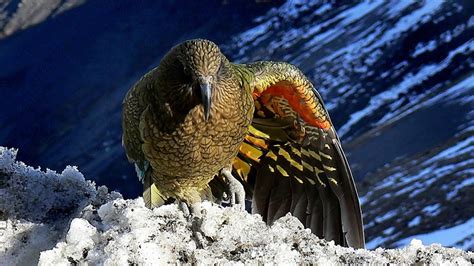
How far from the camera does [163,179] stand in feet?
4.94

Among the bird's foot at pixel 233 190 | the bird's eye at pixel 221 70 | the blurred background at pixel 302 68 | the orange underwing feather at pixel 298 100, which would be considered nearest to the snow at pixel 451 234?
the blurred background at pixel 302 68

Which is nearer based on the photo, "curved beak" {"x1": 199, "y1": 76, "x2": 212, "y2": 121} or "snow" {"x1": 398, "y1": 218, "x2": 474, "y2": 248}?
"curved beak" {"x1": 199, "y1": 76, "x2": 212, "y2": 121}

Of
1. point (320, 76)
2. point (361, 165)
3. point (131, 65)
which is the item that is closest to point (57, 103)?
point (131, 65)

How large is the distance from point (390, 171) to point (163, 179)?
138cm

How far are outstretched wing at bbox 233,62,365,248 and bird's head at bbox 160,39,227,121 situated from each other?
1.29 ft

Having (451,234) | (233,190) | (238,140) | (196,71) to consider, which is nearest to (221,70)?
(196,71)

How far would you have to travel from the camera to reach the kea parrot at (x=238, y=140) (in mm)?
1315

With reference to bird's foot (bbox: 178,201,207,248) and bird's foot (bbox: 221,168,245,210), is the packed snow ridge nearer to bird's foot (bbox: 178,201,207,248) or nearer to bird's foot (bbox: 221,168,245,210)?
bird's foot (bbox: 178,201,207,248)

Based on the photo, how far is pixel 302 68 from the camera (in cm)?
285

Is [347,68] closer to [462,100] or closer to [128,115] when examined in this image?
[462,100]

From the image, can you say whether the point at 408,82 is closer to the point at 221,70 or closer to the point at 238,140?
the point at 238,140

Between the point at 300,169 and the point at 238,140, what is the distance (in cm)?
47

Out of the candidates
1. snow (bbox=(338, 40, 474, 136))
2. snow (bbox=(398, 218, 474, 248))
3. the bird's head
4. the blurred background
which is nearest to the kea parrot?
the bird's head

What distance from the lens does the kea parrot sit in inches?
51.8
